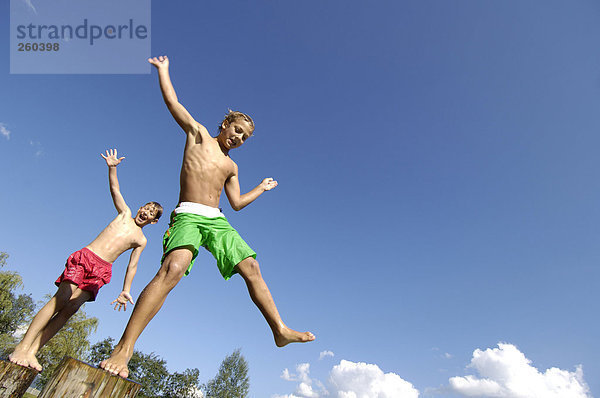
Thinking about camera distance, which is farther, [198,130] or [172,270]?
[198,130]

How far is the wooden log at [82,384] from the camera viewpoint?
69.9 inches

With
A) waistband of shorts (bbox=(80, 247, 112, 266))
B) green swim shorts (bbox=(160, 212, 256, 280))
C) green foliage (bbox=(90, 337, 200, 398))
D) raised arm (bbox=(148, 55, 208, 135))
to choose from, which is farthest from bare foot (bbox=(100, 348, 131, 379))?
green foliage (bbox=(90, 337, 200, 398))

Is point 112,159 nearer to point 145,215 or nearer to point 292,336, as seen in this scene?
point 145,215

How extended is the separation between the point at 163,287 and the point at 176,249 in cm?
34

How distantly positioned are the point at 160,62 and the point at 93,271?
2755mm

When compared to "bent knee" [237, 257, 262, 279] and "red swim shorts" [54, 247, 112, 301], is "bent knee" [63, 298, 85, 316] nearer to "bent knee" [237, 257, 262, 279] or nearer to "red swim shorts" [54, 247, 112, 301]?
"red swim shorts" [54, 247, 112, 301]

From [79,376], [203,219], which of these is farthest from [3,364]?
[203,219]

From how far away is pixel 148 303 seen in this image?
8.58 feet

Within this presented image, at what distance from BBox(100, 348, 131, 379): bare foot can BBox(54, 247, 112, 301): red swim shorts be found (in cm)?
226

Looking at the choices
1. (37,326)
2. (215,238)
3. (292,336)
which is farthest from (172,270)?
(37,326)

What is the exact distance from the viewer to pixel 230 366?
65062mm

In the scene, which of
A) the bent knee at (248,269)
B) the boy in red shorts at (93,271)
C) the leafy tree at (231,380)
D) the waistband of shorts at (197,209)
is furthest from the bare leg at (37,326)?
the leafy tree at (231,380)

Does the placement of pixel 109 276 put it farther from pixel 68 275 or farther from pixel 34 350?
pixel 34 350

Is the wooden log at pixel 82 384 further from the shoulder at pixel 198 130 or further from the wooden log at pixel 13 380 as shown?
the shoulder at pixel 198 130
